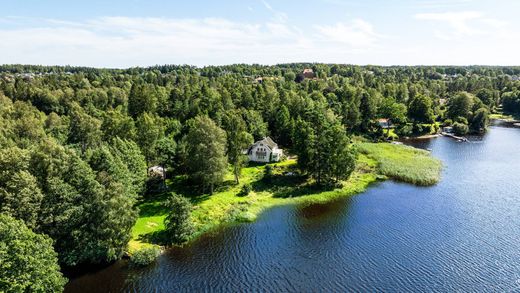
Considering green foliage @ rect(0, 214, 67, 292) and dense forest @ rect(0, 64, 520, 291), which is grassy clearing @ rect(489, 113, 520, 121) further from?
green foliage @ rect(0, 214, 67, 292)

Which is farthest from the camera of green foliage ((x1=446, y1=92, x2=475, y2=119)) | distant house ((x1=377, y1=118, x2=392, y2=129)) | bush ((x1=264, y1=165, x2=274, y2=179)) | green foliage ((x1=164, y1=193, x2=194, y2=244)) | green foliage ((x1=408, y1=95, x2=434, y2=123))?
green foliage ((x1=446, y1=92, x2=475, y2=119))

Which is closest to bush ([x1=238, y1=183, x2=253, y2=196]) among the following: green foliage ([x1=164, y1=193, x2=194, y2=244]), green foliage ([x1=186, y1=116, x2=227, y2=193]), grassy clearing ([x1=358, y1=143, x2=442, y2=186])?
green foliage ([x1=186, y1=116, x2=227, y2=193])

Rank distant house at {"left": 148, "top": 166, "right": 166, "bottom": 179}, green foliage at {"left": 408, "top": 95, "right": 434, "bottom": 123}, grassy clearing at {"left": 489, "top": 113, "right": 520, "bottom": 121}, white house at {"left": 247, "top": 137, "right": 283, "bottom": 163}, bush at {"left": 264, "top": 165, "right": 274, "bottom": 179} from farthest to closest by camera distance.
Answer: grassy clearing at {"left": 489, "top": 113, "right": 520, "bottom": 121}
green foliage at {"left": 408, "top": 95, "right": 434, "bottom": 123}
white house at {"left": 247, "top": 137, "right": 283, "bottom": 163}
bush at {"left": 264, "top": 165, "right": 274, "bottom": 179}
distant house at {"left": 148, "top": 166, "right": 166, "bottom": 179}

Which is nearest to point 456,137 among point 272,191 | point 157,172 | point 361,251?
point 272,191

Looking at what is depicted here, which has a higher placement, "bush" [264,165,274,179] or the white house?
the white house

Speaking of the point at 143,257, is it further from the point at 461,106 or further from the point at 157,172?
the point at 461,106

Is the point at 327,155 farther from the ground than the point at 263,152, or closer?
farther from the ground

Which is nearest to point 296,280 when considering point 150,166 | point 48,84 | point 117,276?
point 117,276
